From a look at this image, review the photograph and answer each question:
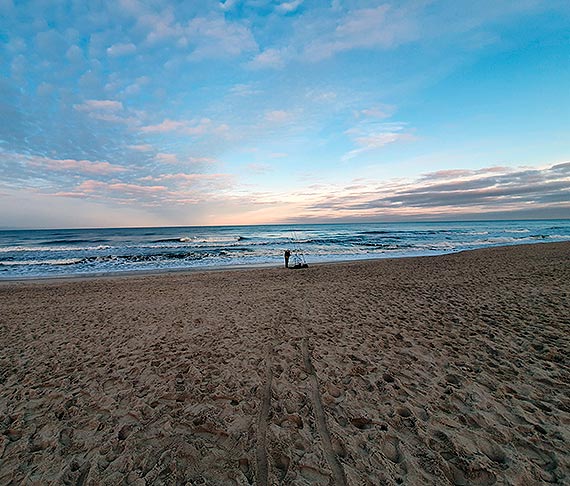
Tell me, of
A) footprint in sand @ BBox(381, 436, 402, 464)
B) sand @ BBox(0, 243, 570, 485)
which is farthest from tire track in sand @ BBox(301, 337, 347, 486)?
footprint in sand @ BBox(381, 436, 402, 464)

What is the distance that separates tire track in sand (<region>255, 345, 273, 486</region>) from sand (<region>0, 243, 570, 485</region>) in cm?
1

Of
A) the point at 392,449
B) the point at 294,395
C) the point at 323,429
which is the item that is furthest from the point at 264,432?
the point at 392,449

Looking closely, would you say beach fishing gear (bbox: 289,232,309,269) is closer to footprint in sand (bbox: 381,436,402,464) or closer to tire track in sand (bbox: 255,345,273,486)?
tire track in sand (bbox: 255,345,273,486)

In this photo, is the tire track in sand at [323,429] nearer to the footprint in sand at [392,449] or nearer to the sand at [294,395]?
the sand at [294,395]

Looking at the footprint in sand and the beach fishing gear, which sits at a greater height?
the footprint in sand

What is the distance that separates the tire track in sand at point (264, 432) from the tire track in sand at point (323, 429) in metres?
0.61

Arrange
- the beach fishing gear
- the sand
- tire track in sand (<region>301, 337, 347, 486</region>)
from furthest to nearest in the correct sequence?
the beach fishing gear → the sand → tire track in sand (<region>301, 337, 347, 486</region>)

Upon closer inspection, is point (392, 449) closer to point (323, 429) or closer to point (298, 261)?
point (323, 429)

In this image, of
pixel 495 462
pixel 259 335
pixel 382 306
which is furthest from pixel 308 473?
pixel 382 306

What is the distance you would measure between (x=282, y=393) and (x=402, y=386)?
5.63 ft

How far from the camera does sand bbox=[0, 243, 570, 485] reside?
2672 millimetres

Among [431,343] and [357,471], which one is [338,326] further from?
[357,471]

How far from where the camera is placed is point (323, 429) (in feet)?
10.2

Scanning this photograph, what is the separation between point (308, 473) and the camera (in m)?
2.59
